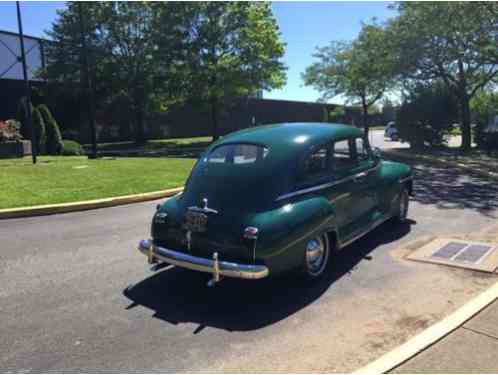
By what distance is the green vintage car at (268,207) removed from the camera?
3.99 m

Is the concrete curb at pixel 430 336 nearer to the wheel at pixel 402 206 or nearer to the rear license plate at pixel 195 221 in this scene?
the rear license plate at pixel 195 221

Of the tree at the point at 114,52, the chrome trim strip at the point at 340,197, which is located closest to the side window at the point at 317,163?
the chrome trim strip at the point at 340,197

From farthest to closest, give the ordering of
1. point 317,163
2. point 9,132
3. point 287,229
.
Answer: point 9,132 < point 317,163 < point 287,229

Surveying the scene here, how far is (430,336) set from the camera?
10.7ft

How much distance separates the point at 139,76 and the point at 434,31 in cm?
2117

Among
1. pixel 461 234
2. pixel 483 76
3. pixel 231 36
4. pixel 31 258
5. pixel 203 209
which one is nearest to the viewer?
pixel 203 209

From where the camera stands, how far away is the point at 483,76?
20.3 metres

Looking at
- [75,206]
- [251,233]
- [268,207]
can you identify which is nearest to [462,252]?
[268,207]

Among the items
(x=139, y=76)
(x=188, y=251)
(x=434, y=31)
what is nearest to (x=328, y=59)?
(x=139, y=76)

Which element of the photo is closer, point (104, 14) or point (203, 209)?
point (203, 209)

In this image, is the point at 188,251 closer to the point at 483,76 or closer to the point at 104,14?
the point at 483,76

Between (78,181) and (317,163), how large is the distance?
26.3 feet

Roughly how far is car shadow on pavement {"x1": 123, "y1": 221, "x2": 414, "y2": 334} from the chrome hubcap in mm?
145

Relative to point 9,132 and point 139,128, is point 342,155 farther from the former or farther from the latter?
point 139,128
